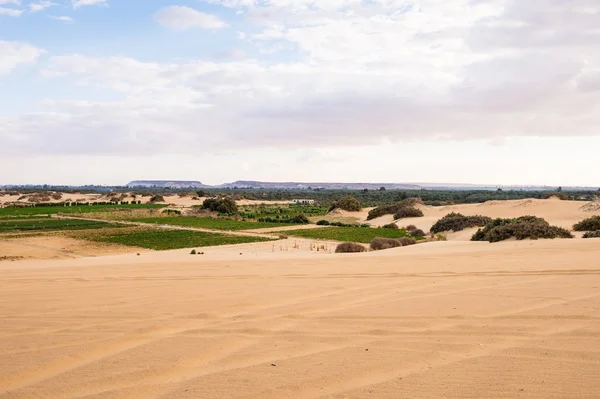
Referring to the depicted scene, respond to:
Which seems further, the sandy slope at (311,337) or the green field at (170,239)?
the green field at (170,239)

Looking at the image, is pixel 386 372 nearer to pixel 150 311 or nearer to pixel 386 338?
pixel 386 338

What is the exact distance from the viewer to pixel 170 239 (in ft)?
115

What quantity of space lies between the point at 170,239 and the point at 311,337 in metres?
31.2

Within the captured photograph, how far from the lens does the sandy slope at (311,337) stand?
379cm

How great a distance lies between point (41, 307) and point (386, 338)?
5028 millimetres

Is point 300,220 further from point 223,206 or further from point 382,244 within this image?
point 382,244

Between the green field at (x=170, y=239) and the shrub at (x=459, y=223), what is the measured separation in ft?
41.6

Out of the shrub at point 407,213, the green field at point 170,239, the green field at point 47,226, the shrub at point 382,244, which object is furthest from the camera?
the shrub at point 407,213

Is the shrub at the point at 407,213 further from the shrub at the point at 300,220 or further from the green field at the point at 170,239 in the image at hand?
the green field at the point at 170,239

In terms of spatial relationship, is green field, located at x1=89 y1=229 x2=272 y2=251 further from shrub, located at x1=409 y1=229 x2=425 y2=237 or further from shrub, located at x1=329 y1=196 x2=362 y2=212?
shrub, located at x1=329 y1=196 x2=362 y2=212

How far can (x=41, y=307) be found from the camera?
714cm

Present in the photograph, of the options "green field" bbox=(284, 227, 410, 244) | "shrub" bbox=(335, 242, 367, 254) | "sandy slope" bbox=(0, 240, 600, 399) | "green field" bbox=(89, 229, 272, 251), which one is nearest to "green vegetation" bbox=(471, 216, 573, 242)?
"shrub" bbox=(335, 242, 367, 254)

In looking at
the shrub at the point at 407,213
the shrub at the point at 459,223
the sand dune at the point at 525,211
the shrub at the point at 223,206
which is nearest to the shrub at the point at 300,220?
the sand dune at the point at 525,211

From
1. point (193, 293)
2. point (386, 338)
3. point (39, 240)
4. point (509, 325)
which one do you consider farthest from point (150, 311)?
point (39, 240)
